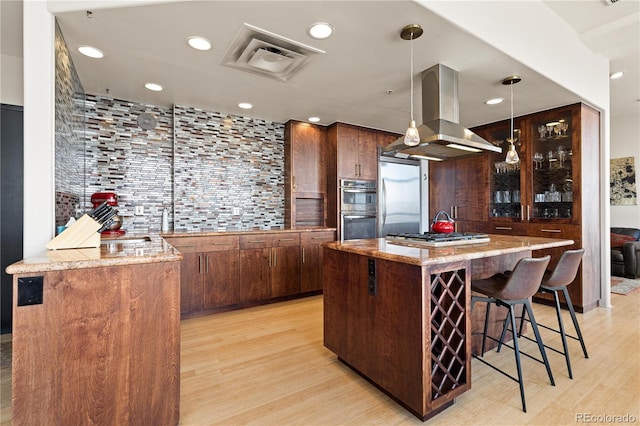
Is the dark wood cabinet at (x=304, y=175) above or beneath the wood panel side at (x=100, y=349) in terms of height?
above

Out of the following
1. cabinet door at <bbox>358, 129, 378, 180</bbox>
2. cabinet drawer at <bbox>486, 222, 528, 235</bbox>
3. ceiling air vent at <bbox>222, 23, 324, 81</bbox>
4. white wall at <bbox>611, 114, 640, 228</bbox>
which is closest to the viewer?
ceiling air vent at <bbox>222, 23, 324, 81</bbox>

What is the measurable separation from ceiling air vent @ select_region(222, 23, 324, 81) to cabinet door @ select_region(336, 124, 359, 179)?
1702 mm

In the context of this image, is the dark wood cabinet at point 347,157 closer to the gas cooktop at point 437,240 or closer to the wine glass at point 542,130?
the gas cooktop at point 437,240

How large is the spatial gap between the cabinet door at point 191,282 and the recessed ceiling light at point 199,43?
2.00 meters

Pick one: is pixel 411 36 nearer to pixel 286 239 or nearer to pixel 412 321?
pixel 412 321

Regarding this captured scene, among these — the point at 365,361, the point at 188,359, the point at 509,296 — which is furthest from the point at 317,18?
the point at 188,359

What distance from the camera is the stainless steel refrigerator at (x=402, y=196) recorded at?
4648 millimetres

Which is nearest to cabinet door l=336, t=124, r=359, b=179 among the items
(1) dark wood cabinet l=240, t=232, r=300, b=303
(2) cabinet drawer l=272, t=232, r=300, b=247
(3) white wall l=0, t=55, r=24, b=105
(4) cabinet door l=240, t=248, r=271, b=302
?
(2) cabinet drawer l=272, t=232, r=300, b=247

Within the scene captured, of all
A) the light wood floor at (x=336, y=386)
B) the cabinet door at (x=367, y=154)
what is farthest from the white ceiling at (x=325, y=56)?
the light wood floor at (x=336, y=386)

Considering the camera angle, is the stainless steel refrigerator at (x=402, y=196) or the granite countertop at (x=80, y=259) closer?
the granite countertop at (x=80, y=259)

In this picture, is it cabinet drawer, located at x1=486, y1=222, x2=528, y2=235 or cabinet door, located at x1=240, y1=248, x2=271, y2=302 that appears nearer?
cabinet door, located at x1=240, y1=248, x2=271, y2=302

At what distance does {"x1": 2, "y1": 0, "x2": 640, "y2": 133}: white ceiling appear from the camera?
189 cm

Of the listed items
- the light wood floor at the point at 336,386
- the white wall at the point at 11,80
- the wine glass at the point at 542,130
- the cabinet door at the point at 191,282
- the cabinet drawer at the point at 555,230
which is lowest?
the light wood floor at the point at 336,386

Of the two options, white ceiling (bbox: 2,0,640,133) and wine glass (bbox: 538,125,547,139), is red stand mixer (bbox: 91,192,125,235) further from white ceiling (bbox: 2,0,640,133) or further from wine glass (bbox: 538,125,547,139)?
wine glass (bbox: 538,125,547,139)
